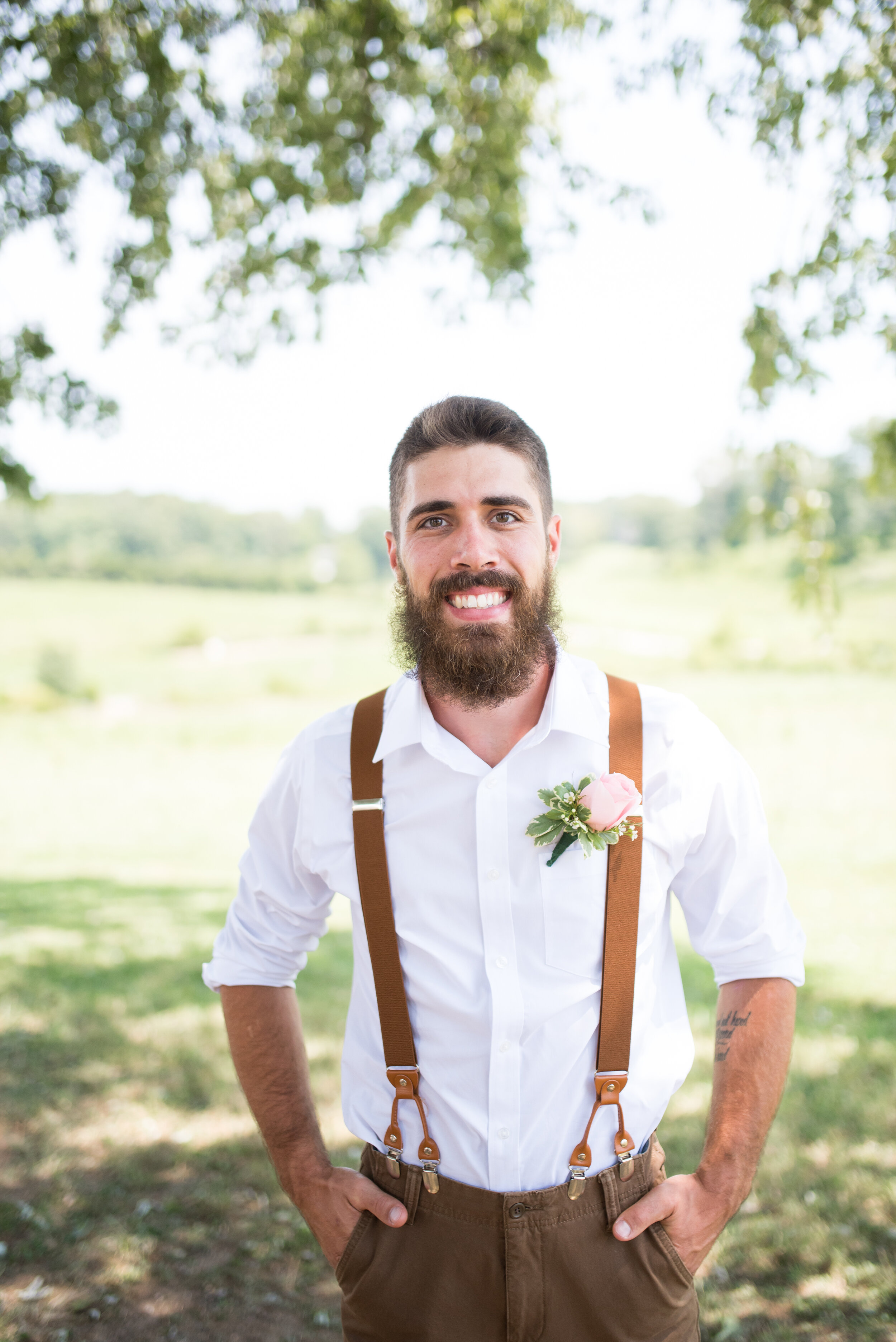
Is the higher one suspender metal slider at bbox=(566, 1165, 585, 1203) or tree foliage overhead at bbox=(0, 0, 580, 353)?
tree foliage overhead at bbox=(0, 0, 580, 353)

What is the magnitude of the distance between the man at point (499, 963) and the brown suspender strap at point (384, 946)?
0.01 metres

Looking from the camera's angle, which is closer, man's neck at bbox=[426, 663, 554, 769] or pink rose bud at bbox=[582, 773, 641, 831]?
pink rose bud at bbox=[582, 773, 641, 831]

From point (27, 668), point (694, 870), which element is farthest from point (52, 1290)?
point (27, 668)

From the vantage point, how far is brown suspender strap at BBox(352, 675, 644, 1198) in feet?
5.92

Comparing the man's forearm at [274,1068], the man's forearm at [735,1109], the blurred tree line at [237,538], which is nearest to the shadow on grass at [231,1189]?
the man's forearm at [274,1068]

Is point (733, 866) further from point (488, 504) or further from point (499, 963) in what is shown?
point (488, 504)

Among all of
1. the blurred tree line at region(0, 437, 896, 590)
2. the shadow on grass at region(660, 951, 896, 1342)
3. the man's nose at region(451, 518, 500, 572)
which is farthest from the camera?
the blurred tree line at region(0, 437, 896, 590)

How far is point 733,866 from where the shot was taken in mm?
1947

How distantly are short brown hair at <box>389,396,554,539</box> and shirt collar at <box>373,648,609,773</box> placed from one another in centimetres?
46

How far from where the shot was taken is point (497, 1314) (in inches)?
68.2

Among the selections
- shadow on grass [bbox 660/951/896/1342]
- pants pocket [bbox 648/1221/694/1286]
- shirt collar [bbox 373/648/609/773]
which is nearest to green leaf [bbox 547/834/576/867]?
shirt collar [bbox 373/648/609/773]

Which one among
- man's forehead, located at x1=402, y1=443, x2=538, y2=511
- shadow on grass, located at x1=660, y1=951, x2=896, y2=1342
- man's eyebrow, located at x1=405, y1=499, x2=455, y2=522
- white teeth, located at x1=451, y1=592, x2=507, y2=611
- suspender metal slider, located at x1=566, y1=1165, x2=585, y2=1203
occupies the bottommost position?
shadow on grass, located at x1=660, y1=951, x2=896, y2=1342

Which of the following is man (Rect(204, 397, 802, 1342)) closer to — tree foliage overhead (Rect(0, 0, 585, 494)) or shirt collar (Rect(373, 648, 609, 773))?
shirt collar (Rect(373, 648, 609, 773))

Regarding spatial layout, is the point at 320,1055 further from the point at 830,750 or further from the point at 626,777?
the point at 830,750
